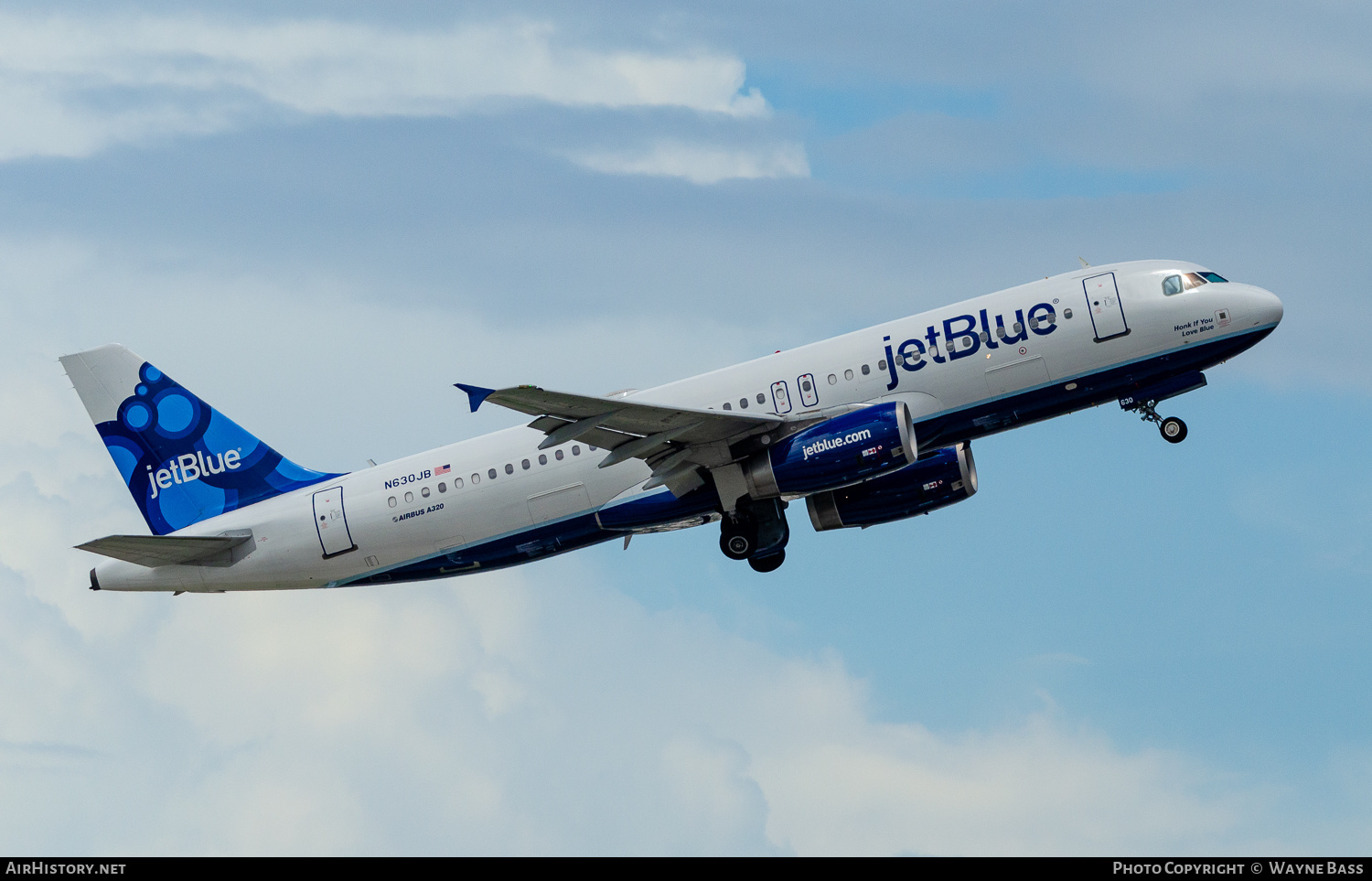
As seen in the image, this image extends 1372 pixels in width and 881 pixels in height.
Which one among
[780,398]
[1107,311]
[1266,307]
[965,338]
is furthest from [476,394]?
[1266,307]

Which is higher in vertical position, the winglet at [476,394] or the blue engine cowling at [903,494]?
the winglet at [476,394]

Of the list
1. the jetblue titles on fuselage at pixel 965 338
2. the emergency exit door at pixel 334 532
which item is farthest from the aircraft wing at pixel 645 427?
the emergency exit door at pixel 334 532

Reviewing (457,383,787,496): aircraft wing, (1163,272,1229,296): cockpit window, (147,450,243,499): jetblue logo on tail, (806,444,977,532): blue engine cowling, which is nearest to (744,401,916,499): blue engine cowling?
(457,383,787,496): aircraft wing

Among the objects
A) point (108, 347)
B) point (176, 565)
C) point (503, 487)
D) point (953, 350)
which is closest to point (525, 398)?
point (503, 487)

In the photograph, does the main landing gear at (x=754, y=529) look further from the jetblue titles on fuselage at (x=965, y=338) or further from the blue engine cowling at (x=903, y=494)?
the jetblue titles on fuselage at (x=965, y=338)

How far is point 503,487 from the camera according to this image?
42.7m

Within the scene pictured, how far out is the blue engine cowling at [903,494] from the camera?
4422 centimetres

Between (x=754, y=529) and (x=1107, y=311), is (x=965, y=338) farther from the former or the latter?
(x=754, y=529)

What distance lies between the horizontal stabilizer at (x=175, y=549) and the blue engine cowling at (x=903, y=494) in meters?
16.6

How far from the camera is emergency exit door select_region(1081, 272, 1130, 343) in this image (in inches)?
1534

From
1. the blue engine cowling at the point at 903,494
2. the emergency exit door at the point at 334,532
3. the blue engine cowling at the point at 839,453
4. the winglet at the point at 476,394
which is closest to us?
the winglet at the point at 476,394
